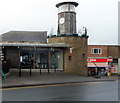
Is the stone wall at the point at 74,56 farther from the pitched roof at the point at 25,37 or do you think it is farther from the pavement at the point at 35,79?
the pitched roof at the point at 25,37

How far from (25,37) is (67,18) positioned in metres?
10.4

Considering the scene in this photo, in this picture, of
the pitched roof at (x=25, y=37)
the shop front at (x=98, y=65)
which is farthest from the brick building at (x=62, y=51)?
the shop front at (x=98, y=65)

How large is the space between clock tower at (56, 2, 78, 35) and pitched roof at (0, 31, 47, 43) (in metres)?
6.81

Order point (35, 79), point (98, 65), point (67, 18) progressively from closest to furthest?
point (35, 79) < point (67, 18) < point (98, 65)

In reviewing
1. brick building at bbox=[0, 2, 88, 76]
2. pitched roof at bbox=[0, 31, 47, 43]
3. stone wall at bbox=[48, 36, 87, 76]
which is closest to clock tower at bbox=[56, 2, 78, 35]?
brick building at bbox=[0, 2, 88, 76]

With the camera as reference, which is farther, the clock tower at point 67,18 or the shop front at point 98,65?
the shop front at point 98,65

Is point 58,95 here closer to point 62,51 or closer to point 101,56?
point 62,51

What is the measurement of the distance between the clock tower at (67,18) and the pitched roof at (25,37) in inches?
268

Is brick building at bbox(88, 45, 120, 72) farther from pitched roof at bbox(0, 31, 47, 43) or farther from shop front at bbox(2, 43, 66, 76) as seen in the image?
shop front at bbox(2, 43, 66, 76)

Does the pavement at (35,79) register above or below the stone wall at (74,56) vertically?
below

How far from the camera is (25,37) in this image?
34.3 meters

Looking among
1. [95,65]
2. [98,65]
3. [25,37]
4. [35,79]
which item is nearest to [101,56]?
[98,65]

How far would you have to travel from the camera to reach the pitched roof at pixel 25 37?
3331 centimetres

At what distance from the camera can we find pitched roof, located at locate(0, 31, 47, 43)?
33312 millimetres
